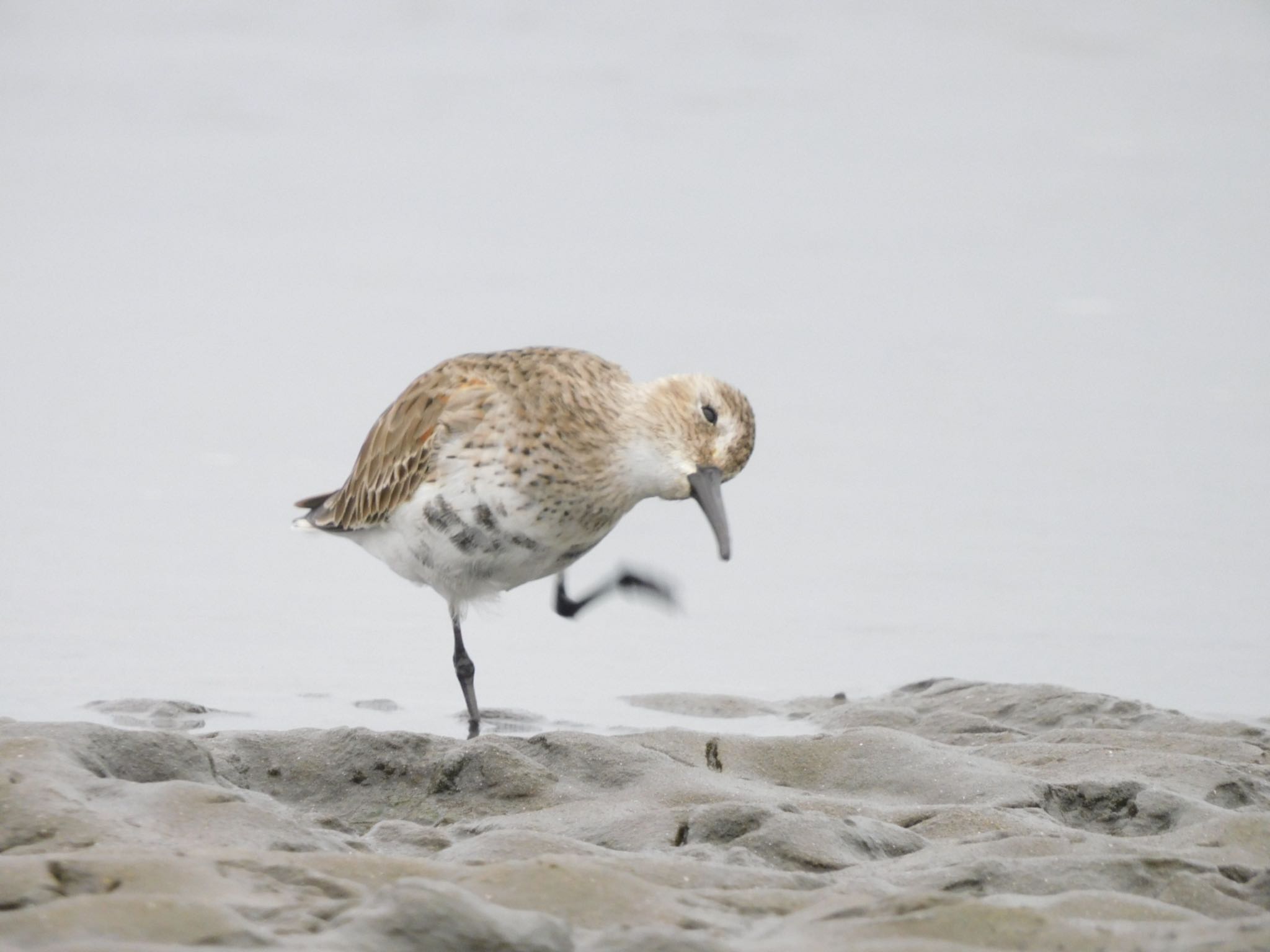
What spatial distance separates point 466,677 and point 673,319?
521 cm

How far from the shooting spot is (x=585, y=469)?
651 cm

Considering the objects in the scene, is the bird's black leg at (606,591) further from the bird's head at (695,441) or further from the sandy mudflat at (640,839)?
the sandy mudflat at (640,839)

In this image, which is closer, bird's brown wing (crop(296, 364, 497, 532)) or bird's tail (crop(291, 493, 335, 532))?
bird's brown wing (crop(296, 364, 497, 532))

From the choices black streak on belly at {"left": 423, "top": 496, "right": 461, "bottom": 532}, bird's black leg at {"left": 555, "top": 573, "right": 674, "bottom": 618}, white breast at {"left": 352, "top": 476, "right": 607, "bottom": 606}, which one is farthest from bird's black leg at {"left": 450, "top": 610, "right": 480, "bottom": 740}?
bird's black leg at {"left": 555, "top": 573, "right": 674, "bottom": 618}

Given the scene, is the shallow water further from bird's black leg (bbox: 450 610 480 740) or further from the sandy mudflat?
the sandy mudflat

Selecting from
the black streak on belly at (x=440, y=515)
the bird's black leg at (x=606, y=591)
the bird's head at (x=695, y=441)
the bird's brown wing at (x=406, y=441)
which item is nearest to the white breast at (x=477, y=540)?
the black streak on belly at (x=440, y=515)

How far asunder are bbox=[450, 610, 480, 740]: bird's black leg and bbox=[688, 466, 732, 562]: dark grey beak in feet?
3.64

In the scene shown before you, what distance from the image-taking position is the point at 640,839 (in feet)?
14.3

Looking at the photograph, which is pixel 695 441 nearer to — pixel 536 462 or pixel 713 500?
pixel 713 500

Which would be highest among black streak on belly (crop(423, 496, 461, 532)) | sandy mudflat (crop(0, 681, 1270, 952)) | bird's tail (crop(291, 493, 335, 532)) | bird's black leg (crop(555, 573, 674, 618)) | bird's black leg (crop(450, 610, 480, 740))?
bird's tail (crop(291, 493, 335, 532))

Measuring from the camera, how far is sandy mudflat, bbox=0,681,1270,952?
123 inches

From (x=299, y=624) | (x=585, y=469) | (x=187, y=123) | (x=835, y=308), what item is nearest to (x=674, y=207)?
(x=835, y=308)

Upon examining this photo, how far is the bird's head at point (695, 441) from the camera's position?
6.32 m

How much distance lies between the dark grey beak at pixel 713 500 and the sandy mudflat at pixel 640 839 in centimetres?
82
